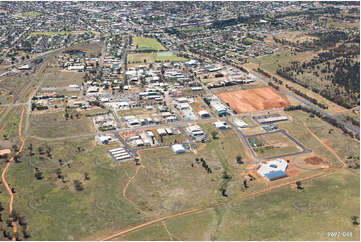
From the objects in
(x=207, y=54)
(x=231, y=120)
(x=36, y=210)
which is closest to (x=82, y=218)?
(x=36, y=210)

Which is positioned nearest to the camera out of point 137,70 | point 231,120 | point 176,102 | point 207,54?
point 231,120

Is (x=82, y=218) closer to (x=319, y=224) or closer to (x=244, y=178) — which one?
(x=244, y=178)

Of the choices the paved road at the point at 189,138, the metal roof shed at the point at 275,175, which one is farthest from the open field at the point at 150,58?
the metal roof shed at the point at 275,175

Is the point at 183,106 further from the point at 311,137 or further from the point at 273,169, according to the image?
the point at 273,169

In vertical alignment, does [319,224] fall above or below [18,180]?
below

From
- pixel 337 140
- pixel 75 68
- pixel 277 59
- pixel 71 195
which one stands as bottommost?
pixel 337 140

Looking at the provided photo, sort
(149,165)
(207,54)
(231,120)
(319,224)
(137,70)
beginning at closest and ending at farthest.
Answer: (319,224)
(149,165)
(231,120)
(137,70)
(207,54)

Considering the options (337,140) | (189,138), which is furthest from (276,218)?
(337,140)
